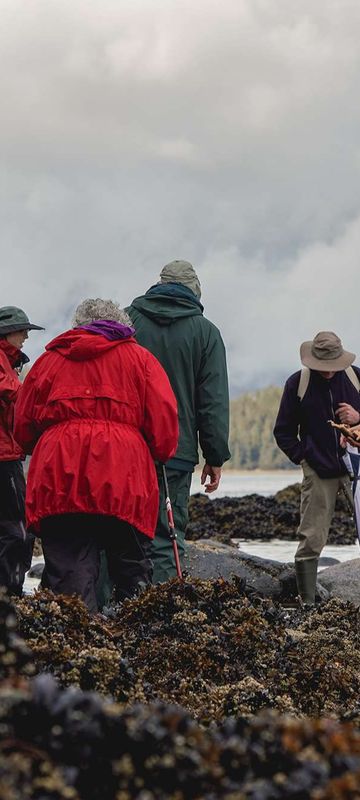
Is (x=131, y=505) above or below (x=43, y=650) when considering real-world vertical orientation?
above

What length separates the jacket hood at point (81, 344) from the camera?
544 centimetres

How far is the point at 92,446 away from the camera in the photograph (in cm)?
532

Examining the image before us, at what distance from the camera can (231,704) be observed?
4016 mm

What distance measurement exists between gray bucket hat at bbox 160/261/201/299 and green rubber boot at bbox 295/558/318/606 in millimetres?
2662

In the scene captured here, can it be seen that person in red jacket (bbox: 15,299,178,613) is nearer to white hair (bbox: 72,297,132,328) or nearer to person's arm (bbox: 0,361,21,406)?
white hair (bbox: 72,297,132,328)

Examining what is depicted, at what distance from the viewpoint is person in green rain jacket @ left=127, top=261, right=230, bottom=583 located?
6.87 m

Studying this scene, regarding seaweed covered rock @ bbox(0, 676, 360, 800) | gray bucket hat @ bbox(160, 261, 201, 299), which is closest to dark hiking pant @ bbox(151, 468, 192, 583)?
gray bucket hat @ bbox(160, 261, 201, 299)

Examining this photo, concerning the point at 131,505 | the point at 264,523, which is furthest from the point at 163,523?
the point at 264,523

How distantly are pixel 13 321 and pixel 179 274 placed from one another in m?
1.45

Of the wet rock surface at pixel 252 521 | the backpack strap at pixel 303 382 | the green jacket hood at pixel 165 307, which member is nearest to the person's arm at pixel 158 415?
the green jacket hood at pixel 165 307

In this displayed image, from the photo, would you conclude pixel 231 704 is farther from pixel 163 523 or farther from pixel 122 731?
pixel 163 523

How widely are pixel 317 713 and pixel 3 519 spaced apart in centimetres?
396

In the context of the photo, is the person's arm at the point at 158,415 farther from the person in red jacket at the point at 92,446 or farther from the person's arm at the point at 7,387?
the person's arm at the point at 7,387

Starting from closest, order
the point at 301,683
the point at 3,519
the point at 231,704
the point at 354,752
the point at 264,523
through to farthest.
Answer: the point at 354,752, the point at 231,704, the point at 301,683, the point at 3,519, the point at 264,523
